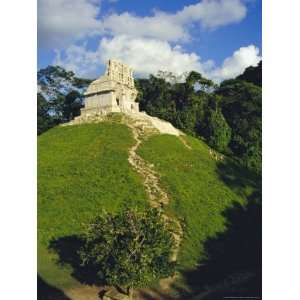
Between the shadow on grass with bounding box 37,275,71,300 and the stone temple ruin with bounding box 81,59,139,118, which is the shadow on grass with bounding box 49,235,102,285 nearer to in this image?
the shadow on grass with bounding box 37,275,71,300

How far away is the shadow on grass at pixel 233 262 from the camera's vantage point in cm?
2401

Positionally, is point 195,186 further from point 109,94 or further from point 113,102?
point 109,94

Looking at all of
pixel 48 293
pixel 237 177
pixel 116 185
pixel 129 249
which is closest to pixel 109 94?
pixel 116 185

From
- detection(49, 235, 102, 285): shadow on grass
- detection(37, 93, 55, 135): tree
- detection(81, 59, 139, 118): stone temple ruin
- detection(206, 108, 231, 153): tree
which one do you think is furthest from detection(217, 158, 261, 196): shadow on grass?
detection(37, 93, 55, 135): tree

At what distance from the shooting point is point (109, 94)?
145 feet

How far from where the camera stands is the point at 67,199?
3048 cm

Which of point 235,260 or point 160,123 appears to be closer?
point 235,260

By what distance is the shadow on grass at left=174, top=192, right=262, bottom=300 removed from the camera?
78.8 ft

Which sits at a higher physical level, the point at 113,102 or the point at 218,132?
the point at 113,102

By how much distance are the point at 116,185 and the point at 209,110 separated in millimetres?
20787

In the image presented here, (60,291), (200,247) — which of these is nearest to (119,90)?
(200,247)
